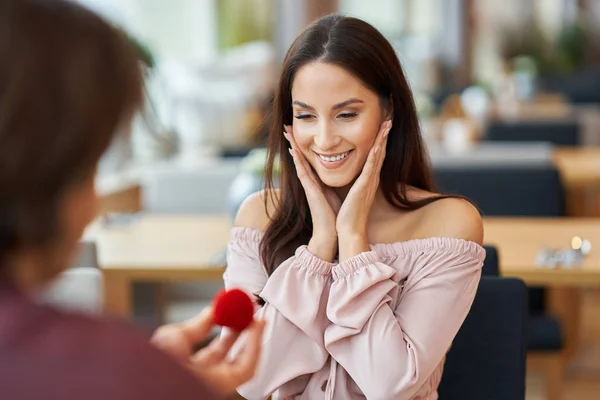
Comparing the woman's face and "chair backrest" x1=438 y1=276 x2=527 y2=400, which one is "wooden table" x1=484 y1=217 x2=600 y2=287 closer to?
"chair backrest" x1=438 y1=276 x2=527 y2=400

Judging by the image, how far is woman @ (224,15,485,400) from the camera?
1.65 metres

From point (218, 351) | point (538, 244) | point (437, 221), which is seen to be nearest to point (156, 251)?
point (538, 244)

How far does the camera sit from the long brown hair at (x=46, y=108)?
705mm

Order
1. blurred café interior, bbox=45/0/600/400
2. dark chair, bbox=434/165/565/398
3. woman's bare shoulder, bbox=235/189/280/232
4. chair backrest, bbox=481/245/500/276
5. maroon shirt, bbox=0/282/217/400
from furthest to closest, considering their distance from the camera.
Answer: dark chair, bbox=434/165/565/398, blurred café interior, bbox=45/0/600/400, chair backrest, bbox=481/245/500/276, woman's bare shoulder, bbox=235/189/280/232, maroon shirt, bbox=0/282/217/400

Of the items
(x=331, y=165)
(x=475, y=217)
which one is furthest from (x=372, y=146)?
(x=475, y=217)

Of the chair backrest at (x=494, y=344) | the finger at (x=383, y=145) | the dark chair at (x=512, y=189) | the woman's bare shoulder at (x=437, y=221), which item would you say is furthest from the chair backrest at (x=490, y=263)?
the dark chair at (x=512, y=189)

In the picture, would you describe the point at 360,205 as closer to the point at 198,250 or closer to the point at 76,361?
the point at 76,361

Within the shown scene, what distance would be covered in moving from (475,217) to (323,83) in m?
0.36

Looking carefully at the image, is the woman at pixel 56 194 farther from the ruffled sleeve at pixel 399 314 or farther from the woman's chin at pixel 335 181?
the woman's chin at pixel 335 181

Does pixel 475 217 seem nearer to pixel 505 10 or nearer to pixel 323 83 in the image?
pixel 323 83

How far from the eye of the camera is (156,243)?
3.10m

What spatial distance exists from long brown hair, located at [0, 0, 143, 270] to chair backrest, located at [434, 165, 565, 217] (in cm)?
286

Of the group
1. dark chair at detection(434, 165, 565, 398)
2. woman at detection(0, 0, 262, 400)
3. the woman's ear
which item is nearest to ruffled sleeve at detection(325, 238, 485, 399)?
the woman's ear

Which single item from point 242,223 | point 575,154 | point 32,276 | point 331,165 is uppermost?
point 32,276
